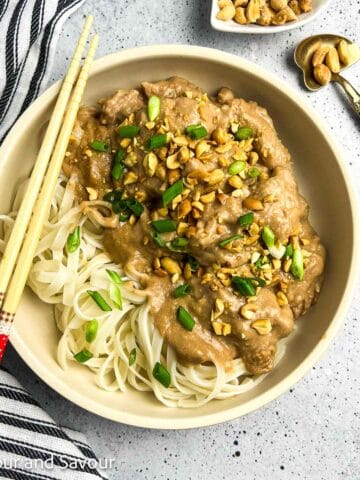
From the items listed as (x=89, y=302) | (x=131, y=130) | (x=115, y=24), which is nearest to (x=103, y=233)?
(x=89, y=302)

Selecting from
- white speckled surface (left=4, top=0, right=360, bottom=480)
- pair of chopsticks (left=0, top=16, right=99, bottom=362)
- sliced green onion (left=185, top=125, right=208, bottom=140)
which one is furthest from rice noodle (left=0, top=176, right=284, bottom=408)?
sliced green onion (left=185, top=125, right=208, bottom=140)

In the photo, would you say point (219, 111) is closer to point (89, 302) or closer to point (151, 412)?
point (89, 302)

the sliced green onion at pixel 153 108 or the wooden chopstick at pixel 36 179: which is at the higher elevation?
the sliced green onion at pixel 153 108

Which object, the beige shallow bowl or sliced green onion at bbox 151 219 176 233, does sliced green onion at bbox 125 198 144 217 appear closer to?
sliced green onion at bbox 151 219 176 233

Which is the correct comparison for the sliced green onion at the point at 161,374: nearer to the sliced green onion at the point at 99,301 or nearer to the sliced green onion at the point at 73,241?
the sliced green onion at the point at 99,301

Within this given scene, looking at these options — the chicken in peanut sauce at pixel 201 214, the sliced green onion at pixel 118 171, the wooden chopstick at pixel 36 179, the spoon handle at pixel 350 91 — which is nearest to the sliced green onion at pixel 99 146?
the chicken in peanut sauce at pixel 201 214

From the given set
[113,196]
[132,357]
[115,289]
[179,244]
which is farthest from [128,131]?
[132,357]
